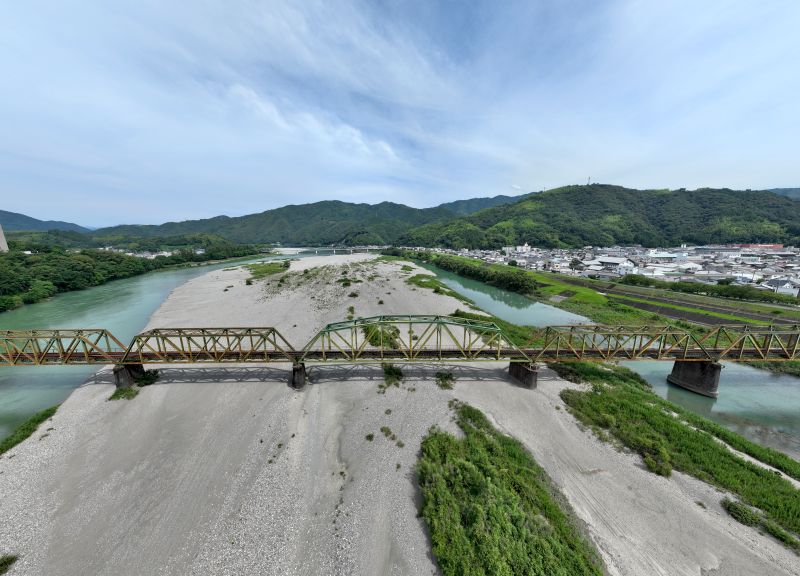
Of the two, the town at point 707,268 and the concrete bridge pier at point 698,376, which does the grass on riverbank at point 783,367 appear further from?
the town at point 707,268

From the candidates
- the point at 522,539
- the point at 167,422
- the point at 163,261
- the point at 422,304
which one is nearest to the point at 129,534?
the point at 167,422

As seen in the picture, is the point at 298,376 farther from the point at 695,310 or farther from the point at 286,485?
the point at 695,310

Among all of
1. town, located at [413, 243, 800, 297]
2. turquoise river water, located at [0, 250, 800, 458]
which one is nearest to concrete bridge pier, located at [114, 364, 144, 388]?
turquoise river water, located at [0, 250, 800, 458]

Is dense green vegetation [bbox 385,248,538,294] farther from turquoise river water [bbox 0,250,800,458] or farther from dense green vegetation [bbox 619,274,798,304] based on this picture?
dense green vegetation [bbox 619,274,798,304]

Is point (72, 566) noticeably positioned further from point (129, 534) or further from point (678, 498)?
point (678, 498)

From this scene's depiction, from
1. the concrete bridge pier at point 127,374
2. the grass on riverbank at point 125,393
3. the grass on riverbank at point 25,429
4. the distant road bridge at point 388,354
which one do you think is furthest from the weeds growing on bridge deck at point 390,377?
the grass on riverbank at point 25,429
